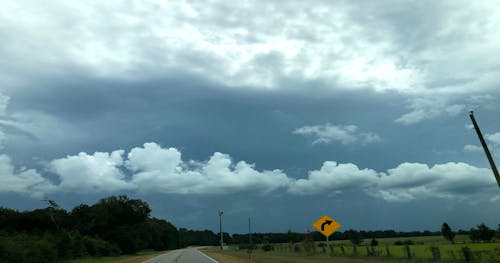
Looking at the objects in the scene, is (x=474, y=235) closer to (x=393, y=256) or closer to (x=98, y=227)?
(x=393, y=256)

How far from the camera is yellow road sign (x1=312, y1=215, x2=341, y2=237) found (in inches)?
829

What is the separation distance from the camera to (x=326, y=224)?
835 inches

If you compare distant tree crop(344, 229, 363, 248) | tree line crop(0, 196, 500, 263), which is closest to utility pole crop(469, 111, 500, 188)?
tree line crop(0, 196, 500, 263)

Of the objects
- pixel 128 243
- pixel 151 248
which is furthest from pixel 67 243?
pixel 151 248

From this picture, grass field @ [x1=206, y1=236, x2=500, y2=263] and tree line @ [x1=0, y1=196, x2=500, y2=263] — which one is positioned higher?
tree line @ [x1=0, y1=196, x2=500, y2=263]

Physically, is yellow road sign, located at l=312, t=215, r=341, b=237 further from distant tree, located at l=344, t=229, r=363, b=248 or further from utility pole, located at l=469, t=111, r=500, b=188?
distant tree, located at l=344, t=229, r=363, b=248

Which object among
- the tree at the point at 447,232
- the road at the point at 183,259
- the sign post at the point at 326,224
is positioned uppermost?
the tree at the point at 447,232

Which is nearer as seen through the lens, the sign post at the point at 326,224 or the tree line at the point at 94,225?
the sign post at the point at 326,224

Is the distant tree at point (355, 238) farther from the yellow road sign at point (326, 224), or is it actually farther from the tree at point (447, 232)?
the yellow road sign at point (326, 224)

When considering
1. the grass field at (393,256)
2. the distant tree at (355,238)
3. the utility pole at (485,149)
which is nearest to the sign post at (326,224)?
the grass field at (393,256)

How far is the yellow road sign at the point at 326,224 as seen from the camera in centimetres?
2105

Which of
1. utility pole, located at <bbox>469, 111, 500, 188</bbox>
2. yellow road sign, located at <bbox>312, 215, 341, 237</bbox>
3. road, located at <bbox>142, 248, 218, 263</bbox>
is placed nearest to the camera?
yellow road sign, located at <bbox>312, 215, 341, 237</bbox>

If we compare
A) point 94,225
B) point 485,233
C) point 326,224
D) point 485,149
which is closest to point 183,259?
point 326,224

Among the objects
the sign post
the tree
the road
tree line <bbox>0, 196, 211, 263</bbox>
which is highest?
tree line <bbox>0, 196, 211, 263</bbox>
